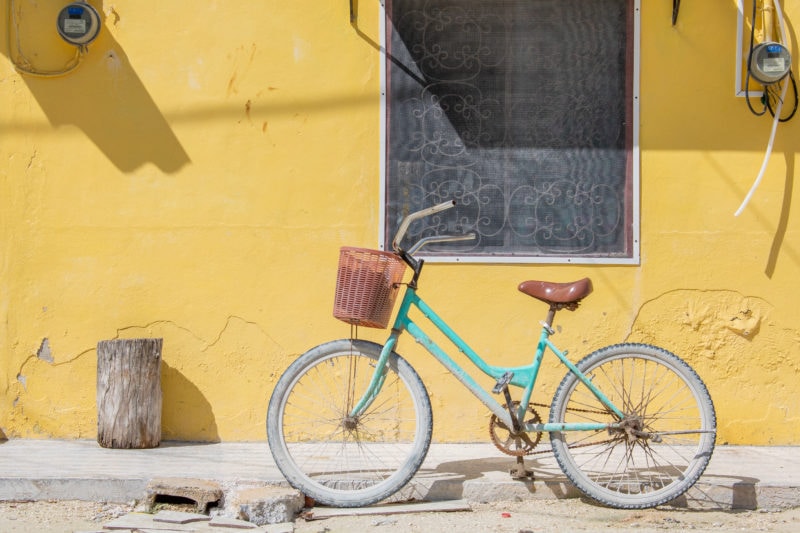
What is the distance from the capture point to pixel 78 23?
6078 mm

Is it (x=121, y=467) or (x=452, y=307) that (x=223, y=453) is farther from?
(x=452, y=307)

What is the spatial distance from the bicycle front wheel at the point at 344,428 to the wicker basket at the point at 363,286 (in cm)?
26

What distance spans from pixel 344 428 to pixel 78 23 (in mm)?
3090

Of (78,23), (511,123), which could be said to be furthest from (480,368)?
(78,23)

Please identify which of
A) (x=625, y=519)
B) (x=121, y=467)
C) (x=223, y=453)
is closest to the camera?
(x=625, y=519)

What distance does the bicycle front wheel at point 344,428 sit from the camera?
499cm

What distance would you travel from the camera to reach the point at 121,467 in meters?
5.49

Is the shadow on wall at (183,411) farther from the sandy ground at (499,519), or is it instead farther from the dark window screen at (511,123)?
the dark window screen at (511,123)

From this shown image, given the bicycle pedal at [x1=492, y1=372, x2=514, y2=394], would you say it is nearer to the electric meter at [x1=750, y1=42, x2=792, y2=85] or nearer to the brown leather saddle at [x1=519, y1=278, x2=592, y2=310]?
the brown leather saddle at [x1=519, y1=278, x2=592, y2=310]

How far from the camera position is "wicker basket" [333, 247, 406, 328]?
4801 millimetres

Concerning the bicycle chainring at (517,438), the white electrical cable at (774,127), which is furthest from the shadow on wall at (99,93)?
the white electrical cable at (774,127)

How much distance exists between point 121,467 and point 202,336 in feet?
3.53

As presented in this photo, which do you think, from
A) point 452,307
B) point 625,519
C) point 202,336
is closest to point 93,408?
point 202,336

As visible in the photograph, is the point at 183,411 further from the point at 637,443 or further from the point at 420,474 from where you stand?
the point at 637,443
